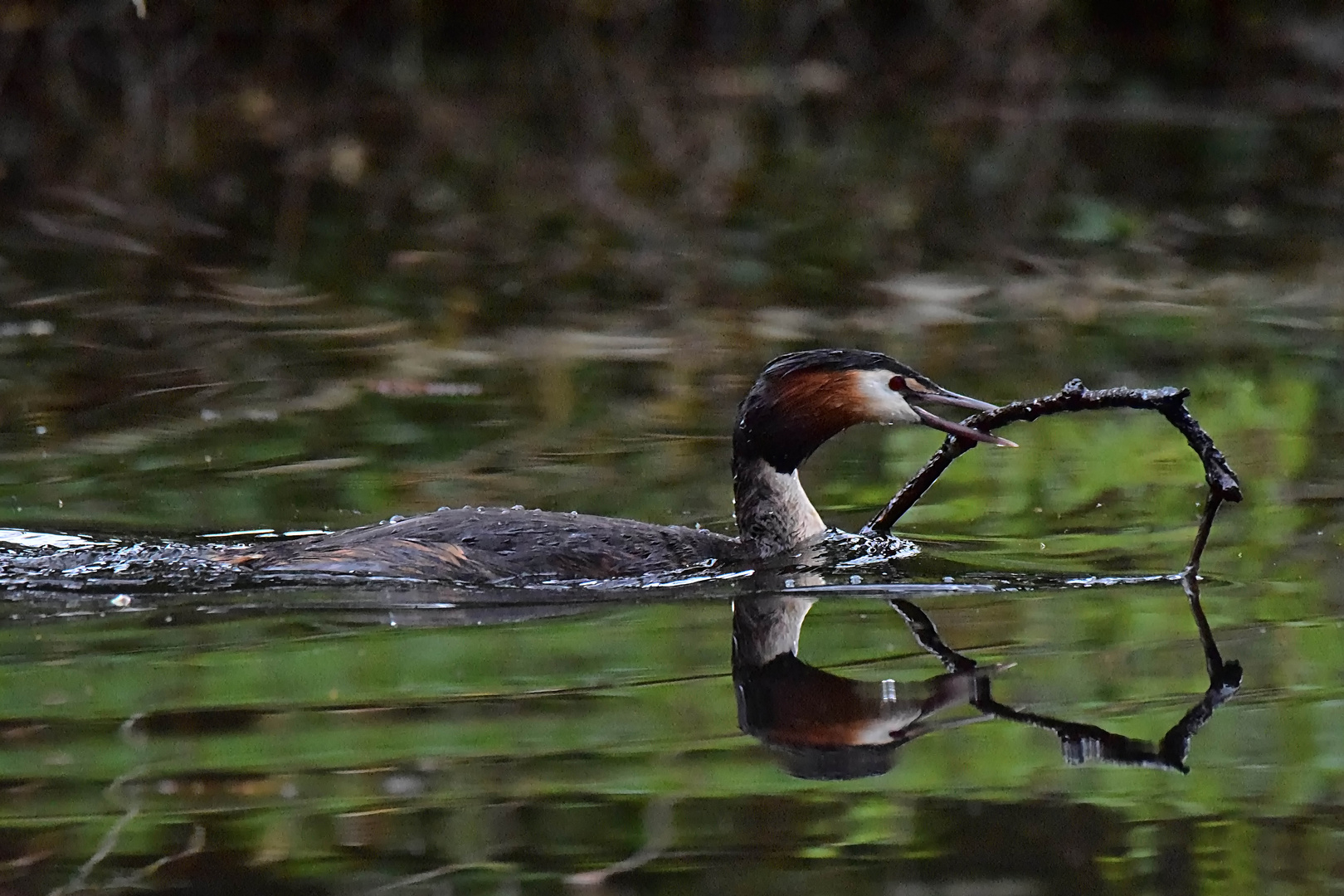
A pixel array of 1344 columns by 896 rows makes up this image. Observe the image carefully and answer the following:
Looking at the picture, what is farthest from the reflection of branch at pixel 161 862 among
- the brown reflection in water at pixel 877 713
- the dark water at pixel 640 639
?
the brown reflection in water at pixel 877 713

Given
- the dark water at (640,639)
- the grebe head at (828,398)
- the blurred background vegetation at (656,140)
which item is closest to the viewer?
the dark water at (640,639)

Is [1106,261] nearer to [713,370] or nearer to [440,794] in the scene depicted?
[713,370]

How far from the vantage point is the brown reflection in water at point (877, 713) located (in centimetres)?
551

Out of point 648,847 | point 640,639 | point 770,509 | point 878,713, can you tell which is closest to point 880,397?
point 770,509

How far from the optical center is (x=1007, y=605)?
7262mm

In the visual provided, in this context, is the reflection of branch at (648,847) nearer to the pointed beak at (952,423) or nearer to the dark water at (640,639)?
the dark water at (640,639)

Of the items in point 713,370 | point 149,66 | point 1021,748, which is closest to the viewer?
point 1021,748

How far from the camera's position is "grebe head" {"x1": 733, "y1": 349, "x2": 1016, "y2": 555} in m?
7.91

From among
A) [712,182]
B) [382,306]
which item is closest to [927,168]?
→ [712,182]

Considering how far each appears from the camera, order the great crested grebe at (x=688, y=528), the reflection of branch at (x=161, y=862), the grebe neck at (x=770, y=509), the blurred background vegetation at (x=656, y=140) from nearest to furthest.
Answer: the reflection of branch at (x=161, y=862) < the great crested grebe at (x=688, y=528) < the grebe neck at (x=770, y=509) < the blurred background vegetation at (x=656, y=140)

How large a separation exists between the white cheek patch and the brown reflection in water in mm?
1228

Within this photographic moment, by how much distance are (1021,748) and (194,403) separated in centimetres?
576

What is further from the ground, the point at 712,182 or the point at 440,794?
the point at 712,182

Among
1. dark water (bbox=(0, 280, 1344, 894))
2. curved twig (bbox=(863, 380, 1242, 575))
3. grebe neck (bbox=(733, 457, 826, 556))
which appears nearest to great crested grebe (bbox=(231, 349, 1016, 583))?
grebe neck (bbox=(733, 457, 826, 556))
